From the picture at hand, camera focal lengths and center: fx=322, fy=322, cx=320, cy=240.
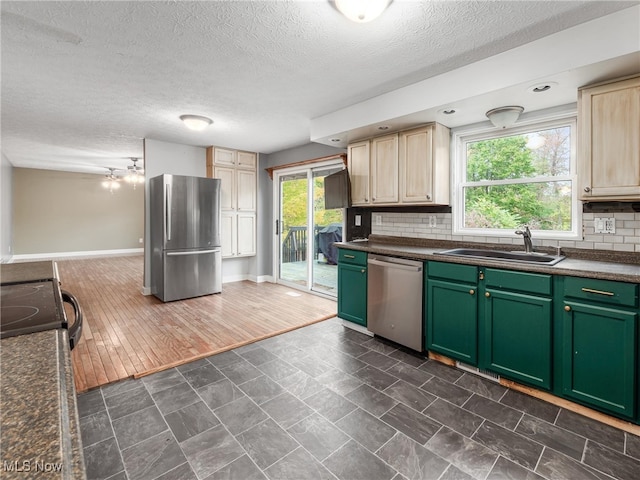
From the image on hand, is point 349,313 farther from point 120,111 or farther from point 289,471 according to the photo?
point 120,111

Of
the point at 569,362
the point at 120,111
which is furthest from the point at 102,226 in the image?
the point at 569,362

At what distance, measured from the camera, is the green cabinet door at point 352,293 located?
3.37m

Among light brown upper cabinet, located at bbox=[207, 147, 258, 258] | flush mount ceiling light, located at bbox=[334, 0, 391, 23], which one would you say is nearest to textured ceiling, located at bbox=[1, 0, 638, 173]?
flush mount ceiling light, located at bbox=[334, 0, 391, 23]

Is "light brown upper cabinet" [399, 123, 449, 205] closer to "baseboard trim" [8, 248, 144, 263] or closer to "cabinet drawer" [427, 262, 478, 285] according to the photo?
"cabinet drawer" [427, 262, 478, 285]

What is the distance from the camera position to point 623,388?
6.16 feet

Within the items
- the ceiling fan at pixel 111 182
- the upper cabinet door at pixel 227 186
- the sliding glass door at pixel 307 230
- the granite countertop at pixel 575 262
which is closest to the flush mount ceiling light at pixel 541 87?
the granite countertop at pixel 575 262

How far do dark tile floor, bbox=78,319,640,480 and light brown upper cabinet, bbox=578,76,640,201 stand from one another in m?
1.51

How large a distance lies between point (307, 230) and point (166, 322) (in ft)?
8.16

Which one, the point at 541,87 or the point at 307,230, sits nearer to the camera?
the point at 541,87

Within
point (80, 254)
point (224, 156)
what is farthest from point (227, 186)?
point (80, 254)

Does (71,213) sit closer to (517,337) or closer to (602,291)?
(517,337)

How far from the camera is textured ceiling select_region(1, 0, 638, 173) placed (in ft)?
6.21

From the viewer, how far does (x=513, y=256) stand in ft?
9.09

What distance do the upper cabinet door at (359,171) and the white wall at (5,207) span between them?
655 centimetres
